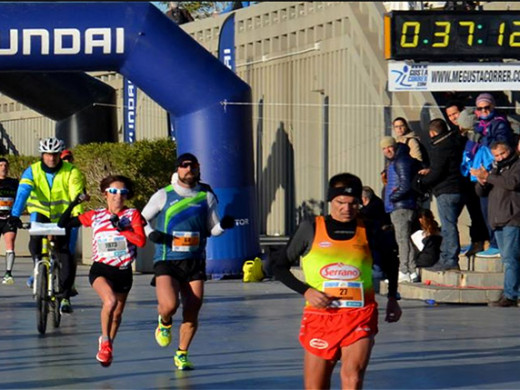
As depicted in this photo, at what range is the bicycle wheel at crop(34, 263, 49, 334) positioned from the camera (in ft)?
44.2

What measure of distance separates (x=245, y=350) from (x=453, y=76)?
6823 mm

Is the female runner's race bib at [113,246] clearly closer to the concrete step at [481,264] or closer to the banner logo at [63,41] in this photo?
the concrete step at [481,264]

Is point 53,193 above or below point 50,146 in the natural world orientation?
below

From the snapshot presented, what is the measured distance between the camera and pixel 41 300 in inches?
533

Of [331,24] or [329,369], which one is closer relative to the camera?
[329,369]

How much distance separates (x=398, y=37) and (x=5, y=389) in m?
9.15

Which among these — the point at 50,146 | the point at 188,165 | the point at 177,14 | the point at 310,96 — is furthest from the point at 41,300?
the point at 177,14

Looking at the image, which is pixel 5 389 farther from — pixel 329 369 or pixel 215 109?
pixel 215 109

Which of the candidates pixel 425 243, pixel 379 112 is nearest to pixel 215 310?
pixel 425 243

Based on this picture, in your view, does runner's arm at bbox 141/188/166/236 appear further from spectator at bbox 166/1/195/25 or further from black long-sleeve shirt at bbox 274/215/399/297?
spectator at bbox 166/1/195/25

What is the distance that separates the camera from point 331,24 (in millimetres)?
25844

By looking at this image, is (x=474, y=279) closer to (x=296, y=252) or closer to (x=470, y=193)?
(x=470, y=193)

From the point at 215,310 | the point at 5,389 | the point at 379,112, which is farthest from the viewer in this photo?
the point at 379,112

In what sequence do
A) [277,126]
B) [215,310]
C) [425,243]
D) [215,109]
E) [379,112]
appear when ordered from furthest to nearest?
[277,126]
[379,112]
[215,109]
[425,243]
[215,310]
